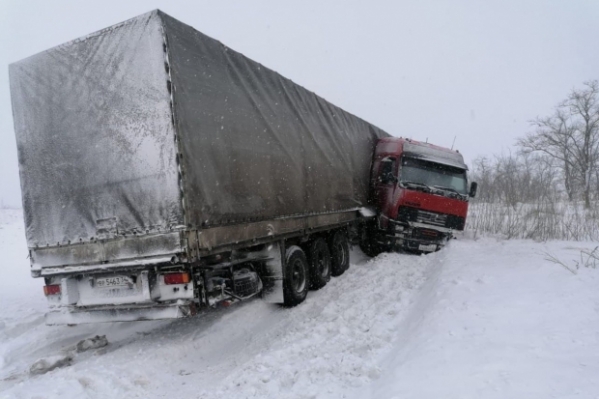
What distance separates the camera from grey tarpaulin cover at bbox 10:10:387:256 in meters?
3.68

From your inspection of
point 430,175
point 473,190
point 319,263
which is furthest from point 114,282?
point 473,190

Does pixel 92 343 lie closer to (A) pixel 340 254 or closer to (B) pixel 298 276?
(B) pixel 298 276

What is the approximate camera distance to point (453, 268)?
615cm

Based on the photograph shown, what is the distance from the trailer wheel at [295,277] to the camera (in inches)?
222

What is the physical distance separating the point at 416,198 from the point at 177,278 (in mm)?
6785

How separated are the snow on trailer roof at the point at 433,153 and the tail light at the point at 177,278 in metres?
7.16

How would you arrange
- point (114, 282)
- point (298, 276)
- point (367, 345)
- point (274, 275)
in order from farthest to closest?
1. point (298, 276)
2. point (274, 275)
3. point (114, 282)
4. point (367, 345)

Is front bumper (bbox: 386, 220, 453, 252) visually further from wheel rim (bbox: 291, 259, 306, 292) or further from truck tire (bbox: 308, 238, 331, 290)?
wheel rim (bbox: 291, 259, 306, 292)

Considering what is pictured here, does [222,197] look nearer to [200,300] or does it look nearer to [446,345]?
[200,300]

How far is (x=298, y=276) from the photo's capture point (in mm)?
6051

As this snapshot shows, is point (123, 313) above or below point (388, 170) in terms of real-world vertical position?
below

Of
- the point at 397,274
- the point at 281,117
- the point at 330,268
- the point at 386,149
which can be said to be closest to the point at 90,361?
the point at 281,117

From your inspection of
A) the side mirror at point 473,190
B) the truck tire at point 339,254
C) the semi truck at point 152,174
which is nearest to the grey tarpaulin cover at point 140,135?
the semi truck at point 152,174

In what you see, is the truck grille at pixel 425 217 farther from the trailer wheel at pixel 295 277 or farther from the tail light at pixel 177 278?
the tail light at pixel 177 278
